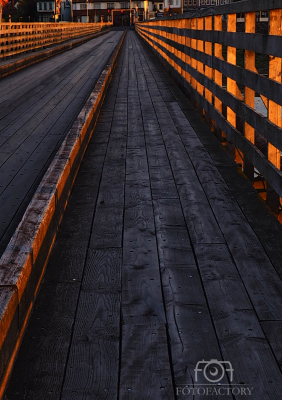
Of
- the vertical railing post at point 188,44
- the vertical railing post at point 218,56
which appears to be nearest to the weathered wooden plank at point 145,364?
the vertical railing post at point 218,56

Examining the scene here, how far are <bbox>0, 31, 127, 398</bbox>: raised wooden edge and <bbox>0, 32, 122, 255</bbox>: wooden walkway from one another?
1.26ft

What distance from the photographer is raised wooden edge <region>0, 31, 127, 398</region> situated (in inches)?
111

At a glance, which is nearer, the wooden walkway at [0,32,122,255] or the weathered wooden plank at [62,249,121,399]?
the weathered wooden plank at [62,249,121,399]

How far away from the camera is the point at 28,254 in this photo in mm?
3455

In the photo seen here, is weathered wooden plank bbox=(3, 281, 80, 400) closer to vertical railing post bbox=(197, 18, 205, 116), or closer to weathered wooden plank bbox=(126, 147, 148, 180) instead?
weathered wooden plank bbox=(126, 147, 148, 180)

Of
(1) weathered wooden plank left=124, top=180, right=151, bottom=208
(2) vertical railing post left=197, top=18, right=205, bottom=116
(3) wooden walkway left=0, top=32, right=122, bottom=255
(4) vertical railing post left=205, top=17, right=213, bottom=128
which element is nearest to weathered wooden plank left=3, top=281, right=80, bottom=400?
(3) wooden walkway left=0, top=32, right=122, bottom=255

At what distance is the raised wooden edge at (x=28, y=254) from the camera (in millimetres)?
2824

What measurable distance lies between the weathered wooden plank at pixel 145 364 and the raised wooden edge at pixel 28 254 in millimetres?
495

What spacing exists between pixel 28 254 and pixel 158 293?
2.43 feet

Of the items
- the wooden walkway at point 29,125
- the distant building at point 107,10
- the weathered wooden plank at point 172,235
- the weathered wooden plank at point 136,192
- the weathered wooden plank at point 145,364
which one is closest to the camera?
the weathered wooden plank at point 145,364

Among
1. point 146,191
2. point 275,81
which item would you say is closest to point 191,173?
point 146,191

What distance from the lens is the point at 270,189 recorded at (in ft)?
16.6

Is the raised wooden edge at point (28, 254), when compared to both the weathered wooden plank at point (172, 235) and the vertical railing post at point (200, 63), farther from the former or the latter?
the vertical railing post at point (200, 63)

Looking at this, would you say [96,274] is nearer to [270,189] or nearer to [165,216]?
[165,216]
